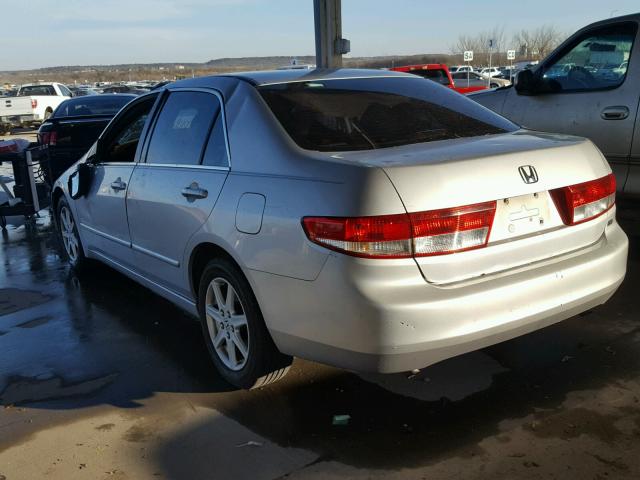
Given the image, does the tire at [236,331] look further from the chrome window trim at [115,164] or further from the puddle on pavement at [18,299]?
the puddle on pavement at [18,299]

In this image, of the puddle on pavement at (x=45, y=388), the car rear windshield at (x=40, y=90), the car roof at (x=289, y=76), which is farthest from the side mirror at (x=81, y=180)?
the car rear windshield at (x=40, y=90)

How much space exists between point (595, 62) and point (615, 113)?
2.01 ft

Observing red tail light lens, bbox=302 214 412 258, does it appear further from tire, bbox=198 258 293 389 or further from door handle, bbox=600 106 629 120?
door handle, bbox=600 106 629 120

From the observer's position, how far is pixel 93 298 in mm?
5418

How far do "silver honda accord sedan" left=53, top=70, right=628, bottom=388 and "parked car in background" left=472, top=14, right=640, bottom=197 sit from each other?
216 centimetres

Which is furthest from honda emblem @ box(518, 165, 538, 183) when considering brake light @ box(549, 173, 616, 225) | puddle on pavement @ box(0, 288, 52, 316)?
puddle on pavement @ box(0, 288, 52, 316)

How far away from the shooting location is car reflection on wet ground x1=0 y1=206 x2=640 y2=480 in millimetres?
2836

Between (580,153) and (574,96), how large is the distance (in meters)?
2.87

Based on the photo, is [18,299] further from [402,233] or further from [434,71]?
[434,71]

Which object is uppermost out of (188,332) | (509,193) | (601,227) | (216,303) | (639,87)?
(639,87)

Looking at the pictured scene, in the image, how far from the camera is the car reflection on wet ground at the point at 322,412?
112 inches

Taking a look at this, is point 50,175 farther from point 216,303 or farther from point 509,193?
point 509,193

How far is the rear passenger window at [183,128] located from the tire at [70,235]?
193 centimetres

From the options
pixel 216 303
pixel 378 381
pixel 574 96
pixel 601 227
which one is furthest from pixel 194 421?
pixel 574 96
